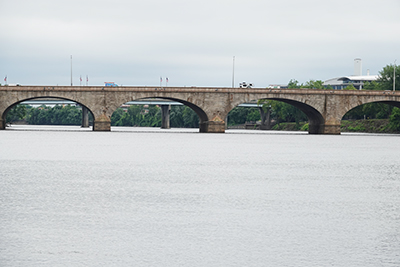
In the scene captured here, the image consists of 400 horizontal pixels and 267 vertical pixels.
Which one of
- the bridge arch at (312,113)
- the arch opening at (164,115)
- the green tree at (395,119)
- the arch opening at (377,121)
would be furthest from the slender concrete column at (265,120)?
the bridge arch at (312,113)

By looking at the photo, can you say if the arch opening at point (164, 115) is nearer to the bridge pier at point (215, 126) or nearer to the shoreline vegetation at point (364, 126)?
the bridge pier at point (215, 126)

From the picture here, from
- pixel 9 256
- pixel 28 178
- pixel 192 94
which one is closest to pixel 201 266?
pixel 9 256

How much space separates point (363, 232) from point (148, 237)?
13.4 feet

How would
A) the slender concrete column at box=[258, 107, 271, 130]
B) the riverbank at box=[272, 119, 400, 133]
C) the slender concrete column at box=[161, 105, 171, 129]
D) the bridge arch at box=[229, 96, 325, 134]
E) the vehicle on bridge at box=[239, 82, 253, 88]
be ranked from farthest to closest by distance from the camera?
1. the slender concrete column at box=[258, 107, 271, 130]
2. the slender concrete column at box=[161, 105, 171, 129]
3. the riverbank at box=[272, 119, 400, 133]
4. the vehicle on bridge at box=[239, 82, 253, 88]
5. the bridge arch at box=[229, 96, 325, 134]

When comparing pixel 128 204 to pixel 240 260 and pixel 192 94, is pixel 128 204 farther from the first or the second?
pixel 192 94

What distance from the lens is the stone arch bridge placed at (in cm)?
7788

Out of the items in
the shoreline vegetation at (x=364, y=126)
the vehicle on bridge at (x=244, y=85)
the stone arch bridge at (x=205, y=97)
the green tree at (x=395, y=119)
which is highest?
the vehicle on bridge at (x=244, y=85)

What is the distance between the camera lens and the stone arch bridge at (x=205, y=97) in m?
77.9

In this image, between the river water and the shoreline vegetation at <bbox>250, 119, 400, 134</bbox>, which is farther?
the shoreline vegetation at <bbox>250, 119, 400, 134</bbox>

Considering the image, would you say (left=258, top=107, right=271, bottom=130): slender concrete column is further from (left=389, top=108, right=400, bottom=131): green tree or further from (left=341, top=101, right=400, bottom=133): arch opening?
(left=389, top=108, right=400, bottom=131): green tree

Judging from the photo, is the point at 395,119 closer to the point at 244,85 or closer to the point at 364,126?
the point at 364,126

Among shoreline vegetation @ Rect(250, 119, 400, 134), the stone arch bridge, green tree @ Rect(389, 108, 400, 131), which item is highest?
the stone arch bridge

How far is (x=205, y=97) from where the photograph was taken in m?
80.2

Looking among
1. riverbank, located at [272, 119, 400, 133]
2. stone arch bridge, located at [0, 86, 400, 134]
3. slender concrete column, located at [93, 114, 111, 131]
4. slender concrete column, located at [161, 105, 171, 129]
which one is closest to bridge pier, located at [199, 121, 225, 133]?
stone arch bridge, located at [0, 86, 400, 134]
